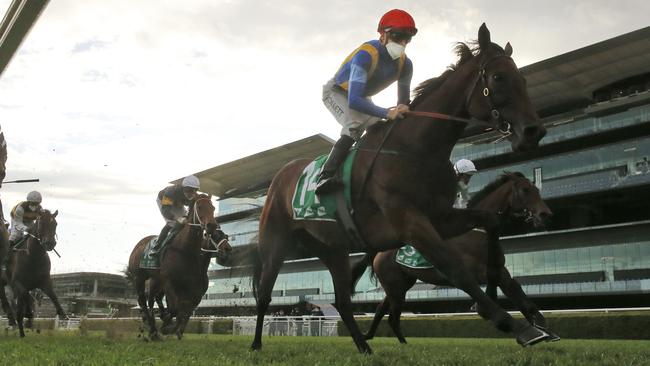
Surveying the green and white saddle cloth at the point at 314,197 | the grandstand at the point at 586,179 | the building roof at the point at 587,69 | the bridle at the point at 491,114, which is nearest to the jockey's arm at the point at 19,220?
the green and white saddle cloth at the point at 314,197

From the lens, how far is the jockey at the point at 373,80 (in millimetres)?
5352

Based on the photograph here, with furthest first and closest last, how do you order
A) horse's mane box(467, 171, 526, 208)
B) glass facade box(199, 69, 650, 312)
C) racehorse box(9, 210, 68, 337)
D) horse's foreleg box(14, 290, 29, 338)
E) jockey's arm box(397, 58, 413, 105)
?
glass facade box(199, 69, 650, 312) → racehorse box(9, 210, 68, 337) → horse's foreleg box(14, 290, 29, 338) → horse's mane box(467, 171, 526, 208) → jockey's arm box(397, 58, 413, 105)

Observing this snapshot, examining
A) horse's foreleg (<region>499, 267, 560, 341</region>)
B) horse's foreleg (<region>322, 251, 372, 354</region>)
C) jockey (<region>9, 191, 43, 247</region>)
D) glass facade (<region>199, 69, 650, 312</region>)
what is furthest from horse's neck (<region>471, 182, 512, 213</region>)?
glass facade (<region>199, 69, 650, 312</region>)

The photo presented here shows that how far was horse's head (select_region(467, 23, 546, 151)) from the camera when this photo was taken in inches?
172

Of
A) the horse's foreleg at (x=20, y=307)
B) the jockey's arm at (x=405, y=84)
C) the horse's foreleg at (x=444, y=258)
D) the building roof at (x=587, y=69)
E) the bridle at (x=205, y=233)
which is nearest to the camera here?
the horse's foreleg at (x=444, y=258)

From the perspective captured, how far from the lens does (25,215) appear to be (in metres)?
11.9

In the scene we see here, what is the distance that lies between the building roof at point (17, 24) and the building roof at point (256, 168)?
57.2 m

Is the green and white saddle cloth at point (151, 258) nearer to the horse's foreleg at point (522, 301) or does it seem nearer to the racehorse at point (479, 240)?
the racehorse at point (479, 240)

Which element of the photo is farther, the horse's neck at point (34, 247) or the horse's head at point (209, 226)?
the horse's neck at point (34, 247)

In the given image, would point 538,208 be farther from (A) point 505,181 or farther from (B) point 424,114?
(B) point 424,114

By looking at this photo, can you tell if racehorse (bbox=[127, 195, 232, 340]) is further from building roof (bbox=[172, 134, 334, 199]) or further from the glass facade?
building roof (bbox=[172, 134, 334, 199])

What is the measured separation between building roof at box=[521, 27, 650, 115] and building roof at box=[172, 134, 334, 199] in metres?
24.4

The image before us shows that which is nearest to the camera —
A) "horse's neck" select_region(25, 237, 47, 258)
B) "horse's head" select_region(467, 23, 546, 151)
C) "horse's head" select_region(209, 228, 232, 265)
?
"horse's head" select_region(467, 23, 546, 151)

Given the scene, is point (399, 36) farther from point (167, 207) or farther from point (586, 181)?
point (586, 181)
